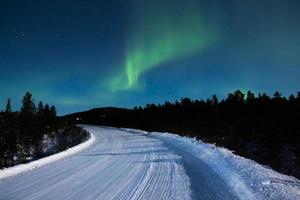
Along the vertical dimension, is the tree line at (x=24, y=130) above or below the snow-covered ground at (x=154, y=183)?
above

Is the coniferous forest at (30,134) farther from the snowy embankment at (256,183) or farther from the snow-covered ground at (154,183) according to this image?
the snowy embankment at (256,183)

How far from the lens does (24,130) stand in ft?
234

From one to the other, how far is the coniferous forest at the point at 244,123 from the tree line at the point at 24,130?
24.9 m

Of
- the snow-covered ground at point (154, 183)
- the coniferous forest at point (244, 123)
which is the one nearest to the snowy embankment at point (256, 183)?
the snow-covered ground at point (154, 183)

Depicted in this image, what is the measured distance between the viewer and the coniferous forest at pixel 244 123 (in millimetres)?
40625

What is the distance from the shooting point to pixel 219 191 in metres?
8.63

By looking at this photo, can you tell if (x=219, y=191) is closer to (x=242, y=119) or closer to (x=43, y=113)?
(x=242, y=119)

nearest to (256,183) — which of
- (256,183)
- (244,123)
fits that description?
(256,183)

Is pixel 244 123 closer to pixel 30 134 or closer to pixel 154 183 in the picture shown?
pixel 30 134

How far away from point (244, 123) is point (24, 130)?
4904 centimetres

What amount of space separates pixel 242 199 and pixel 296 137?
4368cm

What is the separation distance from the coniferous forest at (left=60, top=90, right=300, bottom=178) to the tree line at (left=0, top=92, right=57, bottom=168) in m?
24.9

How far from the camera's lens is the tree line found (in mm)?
44450

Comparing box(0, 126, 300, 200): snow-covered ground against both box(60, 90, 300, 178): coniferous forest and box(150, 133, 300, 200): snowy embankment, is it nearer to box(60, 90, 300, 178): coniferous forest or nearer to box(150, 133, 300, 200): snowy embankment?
box(150, 133, 300, 200): snowy embankment
